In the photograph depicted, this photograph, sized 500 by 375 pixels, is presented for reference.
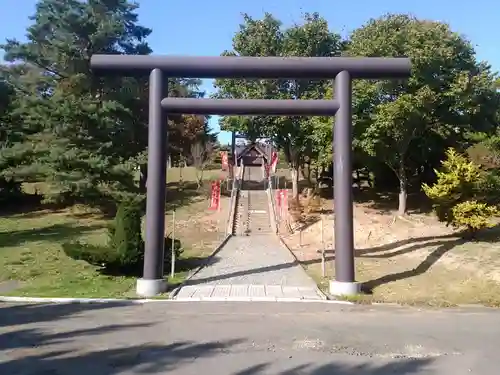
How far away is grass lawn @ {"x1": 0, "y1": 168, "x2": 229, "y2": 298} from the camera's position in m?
12.8

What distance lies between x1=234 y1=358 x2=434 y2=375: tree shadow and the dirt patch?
5.47 meters

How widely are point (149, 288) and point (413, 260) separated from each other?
8.57 meters

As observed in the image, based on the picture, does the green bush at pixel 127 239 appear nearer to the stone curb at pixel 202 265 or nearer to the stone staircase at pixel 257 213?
the stone curb at pixel 202 265

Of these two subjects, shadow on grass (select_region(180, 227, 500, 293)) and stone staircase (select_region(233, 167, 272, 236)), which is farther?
stone staircase (select_region(233, 167, 272, 236))

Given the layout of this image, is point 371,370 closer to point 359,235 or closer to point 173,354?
point 173,354

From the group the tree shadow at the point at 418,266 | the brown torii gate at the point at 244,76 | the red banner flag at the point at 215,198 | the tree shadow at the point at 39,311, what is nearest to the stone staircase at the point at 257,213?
the red banner flag at the point at 215,198

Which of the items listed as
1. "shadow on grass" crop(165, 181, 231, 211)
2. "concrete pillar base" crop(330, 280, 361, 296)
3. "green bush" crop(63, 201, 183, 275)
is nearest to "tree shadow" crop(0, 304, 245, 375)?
"concrete pillar base" crop(330, 280, 361, 296)

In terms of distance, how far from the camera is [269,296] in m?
11.6

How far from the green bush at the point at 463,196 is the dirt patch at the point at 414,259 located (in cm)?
81

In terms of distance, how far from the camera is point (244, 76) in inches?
498

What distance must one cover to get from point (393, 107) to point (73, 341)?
18.1 metres

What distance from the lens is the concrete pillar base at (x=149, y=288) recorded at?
11.9 meters

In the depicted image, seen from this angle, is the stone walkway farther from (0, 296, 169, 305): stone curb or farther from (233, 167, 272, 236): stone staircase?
(233, 167, 272, 236): stone staircase

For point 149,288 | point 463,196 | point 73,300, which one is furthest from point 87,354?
point 463,196
